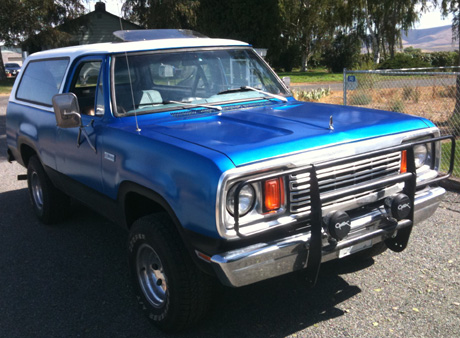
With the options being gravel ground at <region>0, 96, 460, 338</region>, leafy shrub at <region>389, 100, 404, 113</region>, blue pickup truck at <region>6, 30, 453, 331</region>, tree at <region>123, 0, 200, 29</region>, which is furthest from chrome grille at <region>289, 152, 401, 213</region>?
tree at <region>123, 0, 200, 29</region>

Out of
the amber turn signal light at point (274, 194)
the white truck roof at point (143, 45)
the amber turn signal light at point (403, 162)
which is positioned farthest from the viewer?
the white truck roof at point (143, 45)

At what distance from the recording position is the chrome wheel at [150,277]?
3.59m

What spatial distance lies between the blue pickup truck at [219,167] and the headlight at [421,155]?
1cm

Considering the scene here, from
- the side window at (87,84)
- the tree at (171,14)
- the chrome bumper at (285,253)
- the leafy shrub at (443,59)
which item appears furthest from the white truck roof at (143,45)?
the leafy shrub at (443,59)

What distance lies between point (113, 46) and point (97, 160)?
1105 millimetres

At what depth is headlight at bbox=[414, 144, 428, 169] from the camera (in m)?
3.92

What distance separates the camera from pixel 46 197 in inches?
221

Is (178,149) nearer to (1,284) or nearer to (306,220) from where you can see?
(306,220)

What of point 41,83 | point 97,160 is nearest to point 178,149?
point 97,160

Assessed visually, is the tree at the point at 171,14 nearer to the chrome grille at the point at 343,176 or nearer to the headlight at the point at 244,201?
the chrome grille at the point at 343,176

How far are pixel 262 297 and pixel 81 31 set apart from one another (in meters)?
42.0

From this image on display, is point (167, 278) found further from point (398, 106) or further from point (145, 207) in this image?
point (398, 106)

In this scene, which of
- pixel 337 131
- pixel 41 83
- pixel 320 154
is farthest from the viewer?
pixel 41 83

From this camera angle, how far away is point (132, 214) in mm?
3947
